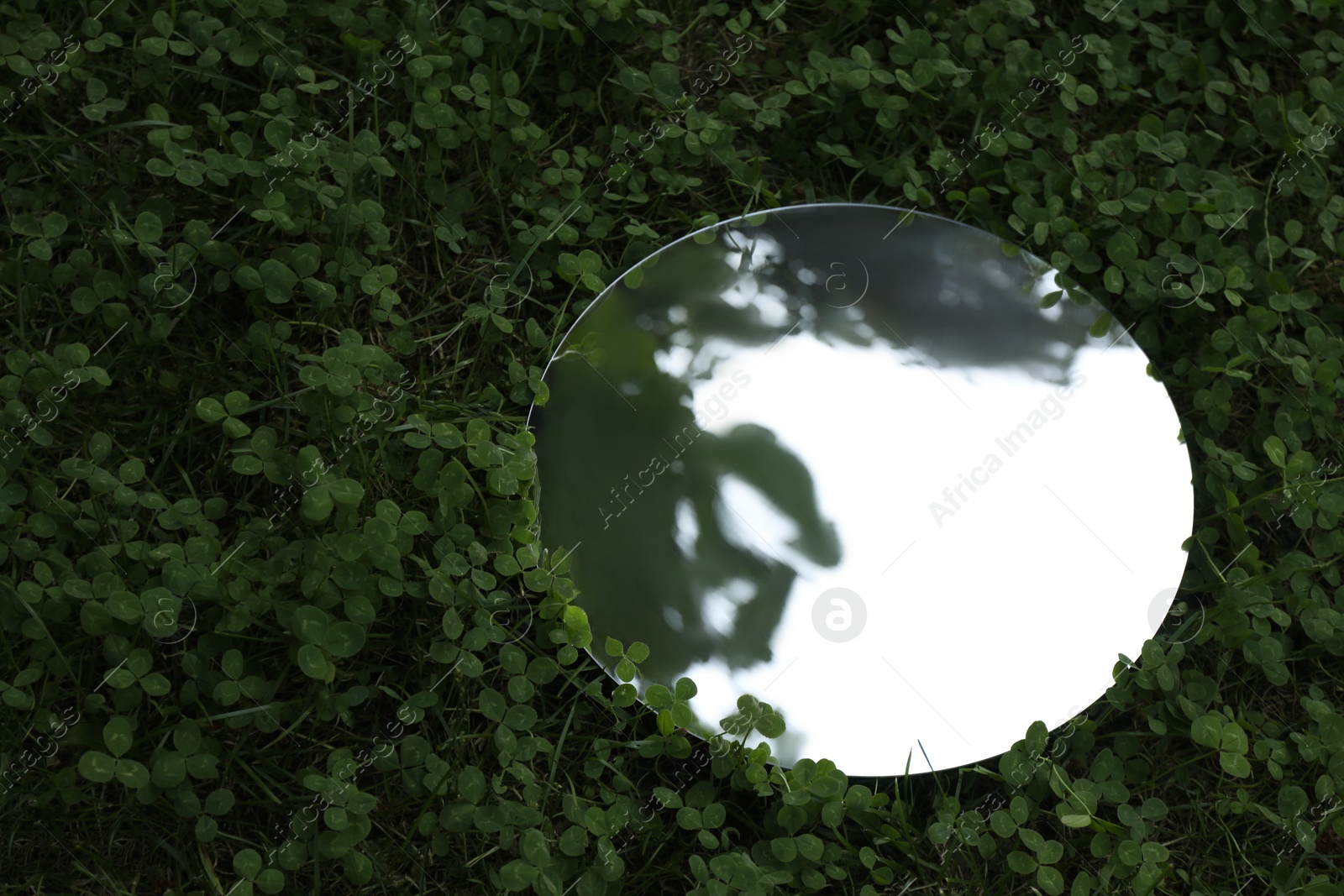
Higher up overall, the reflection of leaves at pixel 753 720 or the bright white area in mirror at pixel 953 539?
the bright white area in mirror at pixel 953 539

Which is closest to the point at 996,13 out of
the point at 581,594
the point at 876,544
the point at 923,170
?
the point at 923,170

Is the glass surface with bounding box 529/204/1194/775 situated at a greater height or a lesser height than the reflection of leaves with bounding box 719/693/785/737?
greater

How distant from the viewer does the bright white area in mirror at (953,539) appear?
1593mm

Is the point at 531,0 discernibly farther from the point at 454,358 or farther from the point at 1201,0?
the point at 1201,0

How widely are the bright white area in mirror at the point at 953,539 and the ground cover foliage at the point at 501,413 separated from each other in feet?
0.22

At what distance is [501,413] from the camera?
1738mm

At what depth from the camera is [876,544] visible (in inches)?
65.3

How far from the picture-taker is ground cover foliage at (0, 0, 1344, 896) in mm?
1521

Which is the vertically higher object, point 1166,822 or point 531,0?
point 531,0

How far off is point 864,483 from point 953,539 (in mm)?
173

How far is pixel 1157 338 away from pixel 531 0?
53.7 inches

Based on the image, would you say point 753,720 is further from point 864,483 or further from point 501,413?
point 501,413

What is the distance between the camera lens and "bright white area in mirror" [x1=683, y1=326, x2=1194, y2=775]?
1.59 m

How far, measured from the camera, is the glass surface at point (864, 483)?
5.23 ft
